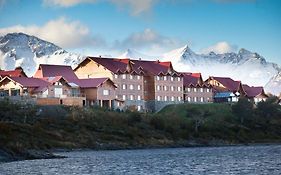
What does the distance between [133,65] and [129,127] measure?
94.9 feet

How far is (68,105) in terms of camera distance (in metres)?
108

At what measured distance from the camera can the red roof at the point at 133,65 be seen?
417 feet

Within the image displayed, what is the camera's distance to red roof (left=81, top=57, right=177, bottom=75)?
127125 mm

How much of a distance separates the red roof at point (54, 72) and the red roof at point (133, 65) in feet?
18.8

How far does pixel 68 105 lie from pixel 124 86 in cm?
2123

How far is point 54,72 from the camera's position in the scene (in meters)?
130

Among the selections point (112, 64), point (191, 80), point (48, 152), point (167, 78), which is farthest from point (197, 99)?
point (48, 152)

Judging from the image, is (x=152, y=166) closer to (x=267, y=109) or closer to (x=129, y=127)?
(x=129, y=127)

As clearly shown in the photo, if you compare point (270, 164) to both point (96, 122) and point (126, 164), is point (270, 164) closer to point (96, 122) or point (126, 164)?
point (126, 164)

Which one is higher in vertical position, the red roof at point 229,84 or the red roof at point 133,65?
the red roof at point 133,65

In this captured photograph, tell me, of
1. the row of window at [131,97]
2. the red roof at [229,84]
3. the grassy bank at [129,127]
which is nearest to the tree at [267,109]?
the grassy bank at [129,127]

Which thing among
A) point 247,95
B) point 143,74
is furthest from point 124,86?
point 247,95

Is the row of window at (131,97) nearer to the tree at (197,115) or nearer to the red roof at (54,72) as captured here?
the red roof at (54,72)

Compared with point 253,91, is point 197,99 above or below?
below
